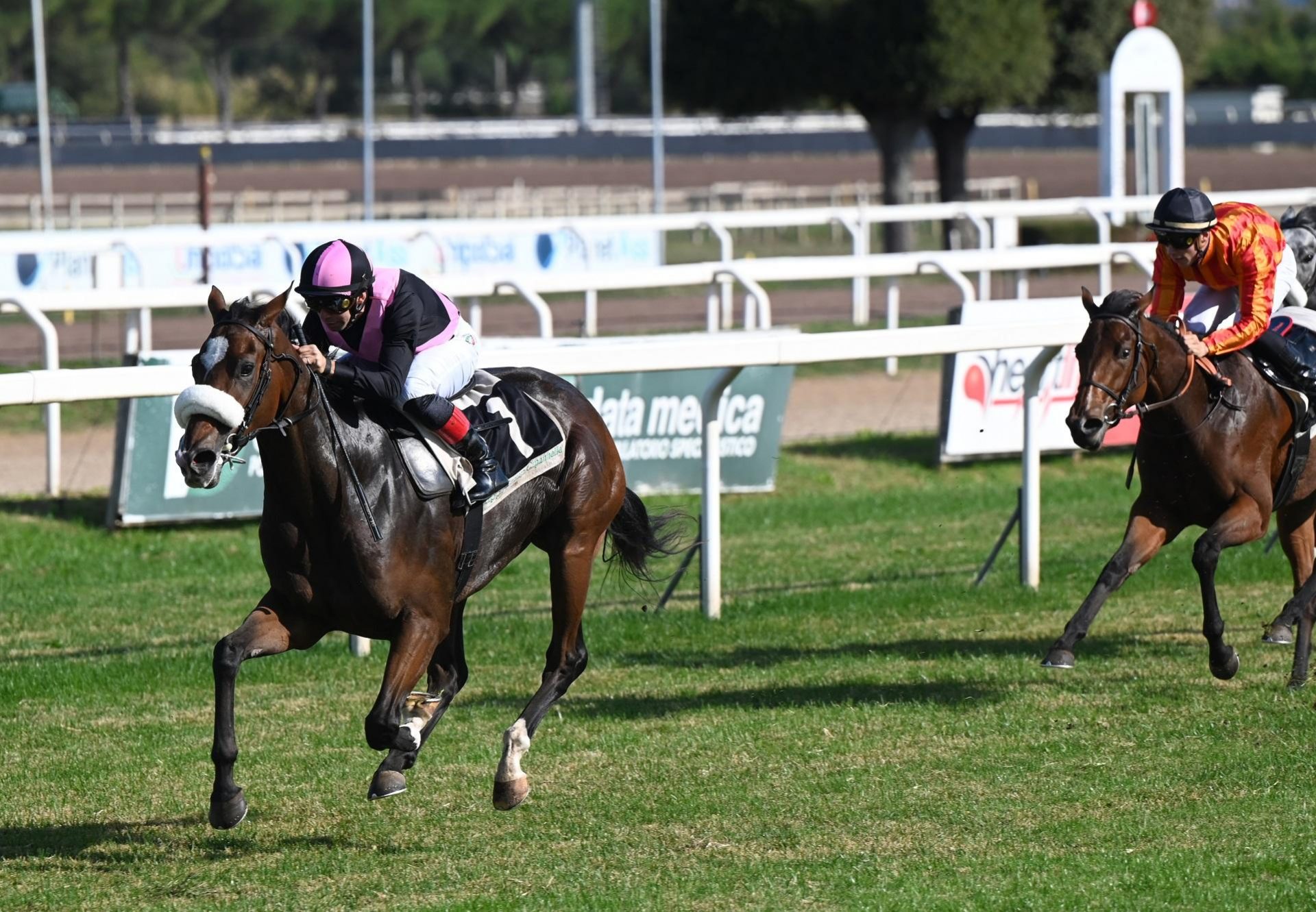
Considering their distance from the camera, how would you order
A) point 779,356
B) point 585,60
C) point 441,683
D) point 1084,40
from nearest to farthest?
point 441,683 < point 779,356 < point 1084,40 < point 585,60

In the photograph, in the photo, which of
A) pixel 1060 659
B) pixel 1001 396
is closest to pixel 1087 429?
pixel 1060 659

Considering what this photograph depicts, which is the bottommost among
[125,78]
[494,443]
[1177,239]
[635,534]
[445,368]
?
[635,534]

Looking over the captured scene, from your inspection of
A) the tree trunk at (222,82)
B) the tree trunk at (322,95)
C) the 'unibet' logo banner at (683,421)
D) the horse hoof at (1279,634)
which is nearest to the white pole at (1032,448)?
the horse hoof at (1279,634)

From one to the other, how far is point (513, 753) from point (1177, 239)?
326cm

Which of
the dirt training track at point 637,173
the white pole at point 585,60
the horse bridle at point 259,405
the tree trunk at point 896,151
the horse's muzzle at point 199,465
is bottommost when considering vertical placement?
the horse's muzzle at point 199,465

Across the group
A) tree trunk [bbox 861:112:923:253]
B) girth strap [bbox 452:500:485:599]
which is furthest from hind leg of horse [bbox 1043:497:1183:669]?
tree trunk [bbox 861:112:923:253]

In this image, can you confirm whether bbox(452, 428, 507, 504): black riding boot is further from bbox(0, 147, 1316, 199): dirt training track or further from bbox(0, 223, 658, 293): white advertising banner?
bbox(0, 147, 1316, 199): dirt training track

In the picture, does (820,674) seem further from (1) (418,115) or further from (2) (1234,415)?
(1) (418,115)

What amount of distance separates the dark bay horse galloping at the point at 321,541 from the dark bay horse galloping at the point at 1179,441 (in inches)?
86.7

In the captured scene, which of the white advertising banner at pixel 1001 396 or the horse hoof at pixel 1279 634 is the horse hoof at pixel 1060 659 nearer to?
the horse hoof at pixel 1279 634

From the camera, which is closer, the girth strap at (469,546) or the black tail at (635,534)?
the girth strap at (469,546)

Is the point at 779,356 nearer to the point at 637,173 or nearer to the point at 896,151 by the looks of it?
the point at 896,151

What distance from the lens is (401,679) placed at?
5.47m

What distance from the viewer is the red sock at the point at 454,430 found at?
5793mm
